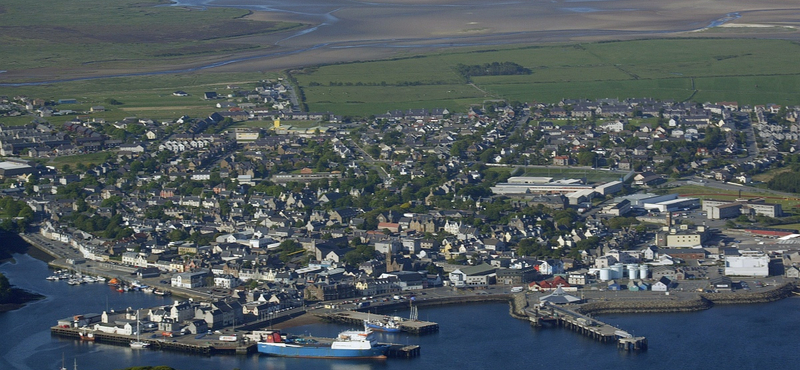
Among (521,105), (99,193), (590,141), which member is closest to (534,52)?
(521,105)

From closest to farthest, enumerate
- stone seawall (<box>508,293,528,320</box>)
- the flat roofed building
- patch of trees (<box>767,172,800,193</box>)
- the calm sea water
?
the calm sea water < stone seawall (<box>508,293,528,320</box>) < patch of trees (<box>767,172,800,193</box>) < the flat roofed building

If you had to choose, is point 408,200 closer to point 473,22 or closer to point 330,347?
point 330,347

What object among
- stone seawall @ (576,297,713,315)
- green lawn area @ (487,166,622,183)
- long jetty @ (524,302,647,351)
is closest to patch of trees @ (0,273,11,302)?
long jetty @ (524,302,647,351)

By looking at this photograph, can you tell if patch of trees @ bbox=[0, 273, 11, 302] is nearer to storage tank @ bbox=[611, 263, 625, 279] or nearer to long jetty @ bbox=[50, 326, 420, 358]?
long jetty @ bbox=[50, 326, 420, 358]

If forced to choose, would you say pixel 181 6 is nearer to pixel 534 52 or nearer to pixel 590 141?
pixel 534 52

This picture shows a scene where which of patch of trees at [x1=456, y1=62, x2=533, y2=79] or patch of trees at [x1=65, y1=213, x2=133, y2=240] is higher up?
patch of trees at [x1=456, y1=62, x2=533, y2=79]

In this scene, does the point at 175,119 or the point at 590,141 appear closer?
the point at 590,141
